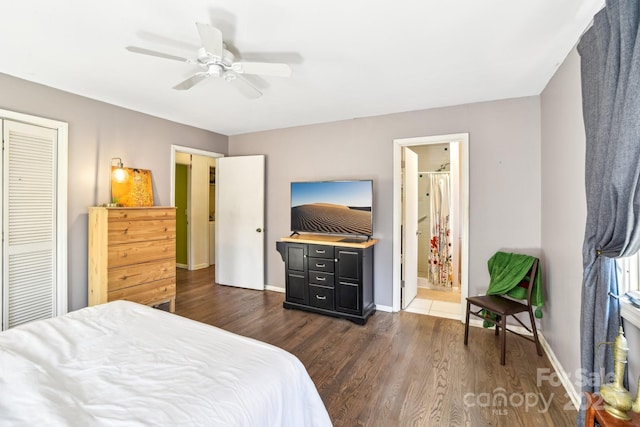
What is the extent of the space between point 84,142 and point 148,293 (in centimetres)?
171

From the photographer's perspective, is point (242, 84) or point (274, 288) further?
point (274, 288)

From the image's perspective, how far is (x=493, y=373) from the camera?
2340mm

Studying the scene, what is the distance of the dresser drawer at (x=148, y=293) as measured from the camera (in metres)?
3.06

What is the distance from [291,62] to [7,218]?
276 centimetres

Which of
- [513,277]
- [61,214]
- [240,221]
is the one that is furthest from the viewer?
[240,221]

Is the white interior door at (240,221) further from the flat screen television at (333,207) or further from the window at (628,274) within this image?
the window at (628,274)

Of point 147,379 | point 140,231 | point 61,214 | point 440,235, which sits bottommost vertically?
point 147,379

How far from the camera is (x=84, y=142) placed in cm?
315

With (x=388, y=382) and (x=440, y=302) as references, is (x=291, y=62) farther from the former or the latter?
(x=440, y=302)

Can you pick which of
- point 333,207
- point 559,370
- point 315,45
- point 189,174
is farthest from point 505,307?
point 189,174

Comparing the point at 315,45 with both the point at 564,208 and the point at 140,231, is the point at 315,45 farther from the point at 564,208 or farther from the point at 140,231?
the point at 140,231

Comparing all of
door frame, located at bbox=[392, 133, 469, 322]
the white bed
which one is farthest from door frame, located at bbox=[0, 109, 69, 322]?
door frame, located at bbox=[392, 133, 469, 322]

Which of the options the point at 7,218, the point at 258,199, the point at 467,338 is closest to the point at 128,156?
the point at 7,218

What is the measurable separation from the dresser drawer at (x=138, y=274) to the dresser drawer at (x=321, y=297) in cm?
165
